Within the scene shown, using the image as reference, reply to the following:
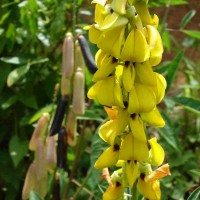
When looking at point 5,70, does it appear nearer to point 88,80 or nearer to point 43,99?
point 43,99

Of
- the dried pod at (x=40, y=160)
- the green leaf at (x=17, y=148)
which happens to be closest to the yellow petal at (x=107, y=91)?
the dried pod at (x=40, y=160)

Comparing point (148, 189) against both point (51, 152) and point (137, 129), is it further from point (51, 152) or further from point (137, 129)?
point (51, 152)

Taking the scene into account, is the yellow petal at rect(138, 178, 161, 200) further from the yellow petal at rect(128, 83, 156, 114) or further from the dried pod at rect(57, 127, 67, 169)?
the dried pod at rect(57, 127, 67, 169)

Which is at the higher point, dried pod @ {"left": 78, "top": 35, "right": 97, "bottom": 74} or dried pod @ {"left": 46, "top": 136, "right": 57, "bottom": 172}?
dried pod @ {"left": 78, "top": 35, "right": 97, "bottom": 74}

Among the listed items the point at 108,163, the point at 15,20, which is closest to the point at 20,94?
the point at 15,20

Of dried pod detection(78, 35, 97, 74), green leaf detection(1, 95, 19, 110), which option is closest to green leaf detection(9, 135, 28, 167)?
green leaf detection(1, 95, 19, 110)

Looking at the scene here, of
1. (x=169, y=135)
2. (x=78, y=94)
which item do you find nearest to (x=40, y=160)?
(x=78, y=94)

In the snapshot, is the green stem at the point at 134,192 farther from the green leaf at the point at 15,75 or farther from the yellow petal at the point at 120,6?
the green leaf at the point at 15,75
